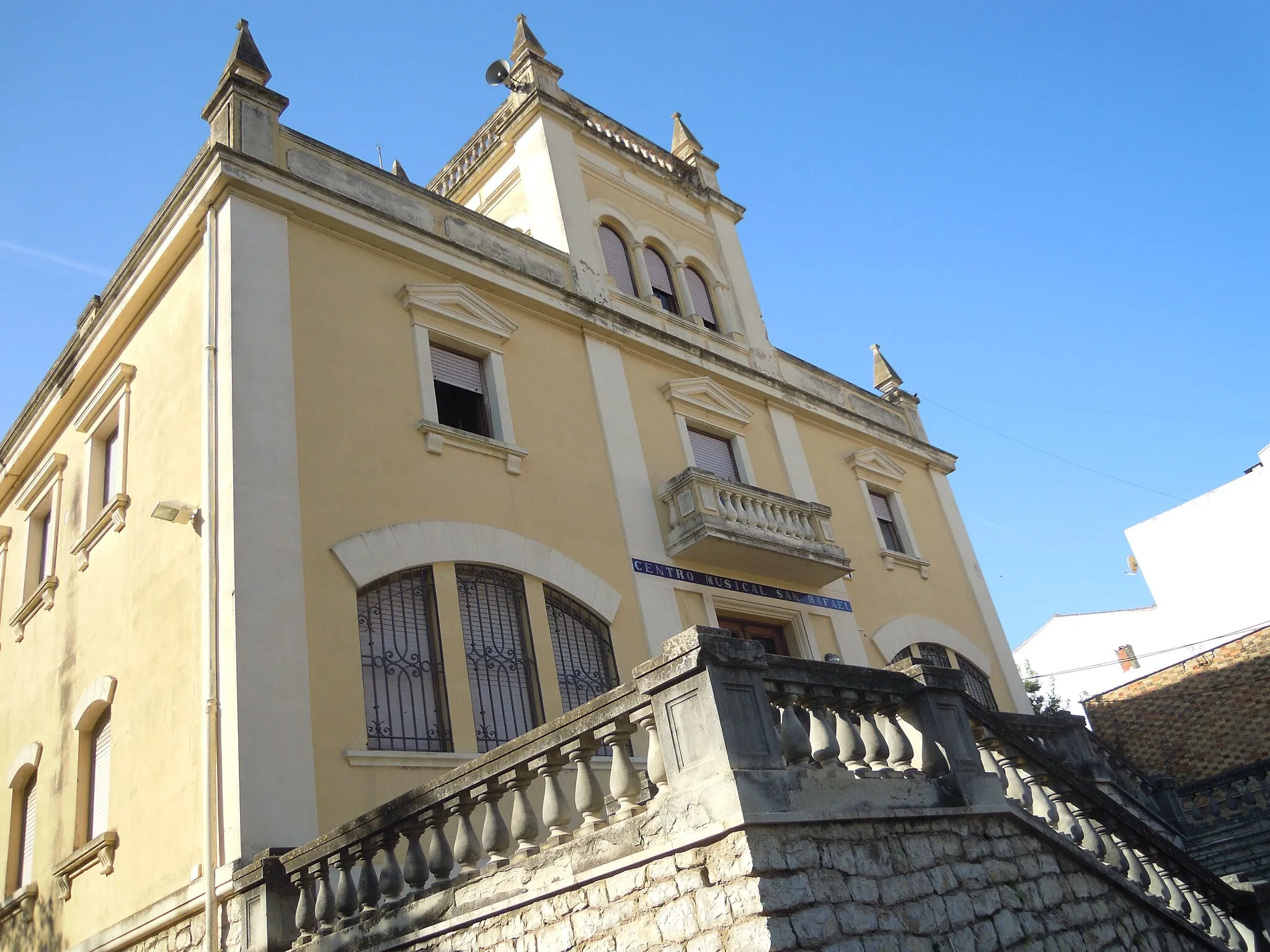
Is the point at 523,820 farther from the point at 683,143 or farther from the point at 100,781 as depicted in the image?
the point at 683,143

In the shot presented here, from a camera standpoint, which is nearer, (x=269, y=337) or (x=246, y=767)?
(x=246, y=767)

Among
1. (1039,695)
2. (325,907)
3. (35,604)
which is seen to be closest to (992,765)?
(325,907)

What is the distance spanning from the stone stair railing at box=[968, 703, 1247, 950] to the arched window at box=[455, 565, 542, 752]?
4.82 m

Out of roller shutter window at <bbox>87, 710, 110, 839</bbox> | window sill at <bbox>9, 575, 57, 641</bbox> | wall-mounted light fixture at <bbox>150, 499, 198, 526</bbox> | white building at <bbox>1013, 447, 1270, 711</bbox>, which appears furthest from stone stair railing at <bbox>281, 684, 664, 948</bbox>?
white building at <bbox>1013, 447, 1270, 711</bbox>

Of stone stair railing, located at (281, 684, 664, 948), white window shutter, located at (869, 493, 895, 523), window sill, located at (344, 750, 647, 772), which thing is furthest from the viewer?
white window shutter, located at (869, 493, 895, 523)

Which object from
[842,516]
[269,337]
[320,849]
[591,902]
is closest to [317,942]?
[320,849]

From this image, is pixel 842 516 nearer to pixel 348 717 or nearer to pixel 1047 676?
pixel 348 717

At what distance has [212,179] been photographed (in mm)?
11539

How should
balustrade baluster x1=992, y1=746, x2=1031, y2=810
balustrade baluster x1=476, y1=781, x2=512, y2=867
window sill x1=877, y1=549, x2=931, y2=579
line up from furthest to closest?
window sill x1=877, y1=549, x2=931, y2=579 < balustrade baluster x1=992, y1=746, x2=1031, y2=810 < balustrade baluster x1=476, y1=781, x2=512, y2=867

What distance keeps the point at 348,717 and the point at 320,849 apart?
2294 millimetres

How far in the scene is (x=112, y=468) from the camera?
42.7ft

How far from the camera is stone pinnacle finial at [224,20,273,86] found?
40.8 feet

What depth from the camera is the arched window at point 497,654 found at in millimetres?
10688

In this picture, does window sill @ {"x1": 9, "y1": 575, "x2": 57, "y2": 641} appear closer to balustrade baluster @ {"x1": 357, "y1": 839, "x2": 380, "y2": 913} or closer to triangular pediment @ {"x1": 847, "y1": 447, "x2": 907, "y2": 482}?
balustrade baluster @ {"x1": 357, "y1": 839, "x2": 380, "y2": 913}
